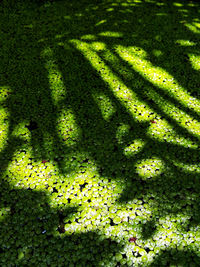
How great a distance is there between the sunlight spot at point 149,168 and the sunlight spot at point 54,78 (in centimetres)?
104

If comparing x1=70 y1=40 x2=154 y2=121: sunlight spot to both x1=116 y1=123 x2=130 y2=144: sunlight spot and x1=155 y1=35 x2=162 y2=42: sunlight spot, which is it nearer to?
x1=116 y1=123 x2=130 y2=144: sunlight spot

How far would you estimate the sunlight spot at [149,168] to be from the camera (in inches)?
72.2

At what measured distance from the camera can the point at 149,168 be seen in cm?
187

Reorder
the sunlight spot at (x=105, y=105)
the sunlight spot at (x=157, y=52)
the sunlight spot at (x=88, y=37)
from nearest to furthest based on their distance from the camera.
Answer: the sunlight spot at (x=105, y=105) → the sunlight spot at (x=157, y=52) → the sunlight spot at (x=88, y=37)

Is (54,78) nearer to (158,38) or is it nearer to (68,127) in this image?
(68,127)

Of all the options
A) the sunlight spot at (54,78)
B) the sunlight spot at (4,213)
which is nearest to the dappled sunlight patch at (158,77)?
the sunlight spot at (54,78)

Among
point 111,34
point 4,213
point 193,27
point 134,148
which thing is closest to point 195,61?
point 193,27

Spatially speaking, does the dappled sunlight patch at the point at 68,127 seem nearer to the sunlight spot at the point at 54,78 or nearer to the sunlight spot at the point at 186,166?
the sunlight spot at the point at 54,78

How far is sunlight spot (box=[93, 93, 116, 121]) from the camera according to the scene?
2.29m

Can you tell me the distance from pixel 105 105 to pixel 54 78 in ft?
2.28

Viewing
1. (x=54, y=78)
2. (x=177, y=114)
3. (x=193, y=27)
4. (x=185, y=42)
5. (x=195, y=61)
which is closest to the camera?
(x=177, y=114)

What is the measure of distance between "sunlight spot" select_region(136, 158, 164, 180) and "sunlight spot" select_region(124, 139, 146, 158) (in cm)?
10

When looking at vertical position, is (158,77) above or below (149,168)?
above

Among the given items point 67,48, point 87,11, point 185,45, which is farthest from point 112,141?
point 87,11
